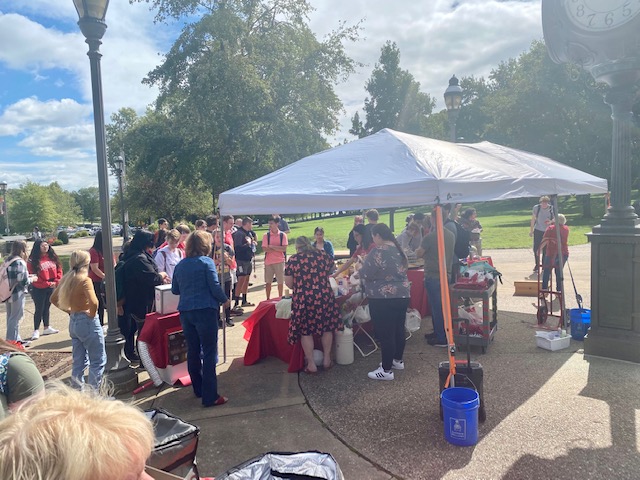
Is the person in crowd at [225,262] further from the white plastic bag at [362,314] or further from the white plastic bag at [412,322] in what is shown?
the white plastic bag at [412,322]

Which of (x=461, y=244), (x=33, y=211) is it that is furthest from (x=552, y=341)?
(x=33, y=211)

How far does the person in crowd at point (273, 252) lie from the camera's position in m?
9.17

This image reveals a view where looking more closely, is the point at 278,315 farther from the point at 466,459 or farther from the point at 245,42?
the point at 245,42

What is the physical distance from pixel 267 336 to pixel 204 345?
1668 millimetres

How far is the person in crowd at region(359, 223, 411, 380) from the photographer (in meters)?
4.99

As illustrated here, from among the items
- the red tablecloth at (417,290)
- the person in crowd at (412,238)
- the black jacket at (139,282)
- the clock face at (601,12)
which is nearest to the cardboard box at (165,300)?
the black jacket at (139,282)

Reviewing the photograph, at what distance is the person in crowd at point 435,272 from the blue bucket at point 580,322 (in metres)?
1.83

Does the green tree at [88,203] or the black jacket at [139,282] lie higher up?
the green tree at [88,203]

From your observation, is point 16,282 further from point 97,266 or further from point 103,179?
point 103,179

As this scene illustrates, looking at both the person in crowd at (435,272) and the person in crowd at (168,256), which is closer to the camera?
the person in crowd at (435,272)

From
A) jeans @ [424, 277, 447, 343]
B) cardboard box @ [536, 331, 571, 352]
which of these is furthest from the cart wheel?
jeans @ [424, 277, 447, 343]

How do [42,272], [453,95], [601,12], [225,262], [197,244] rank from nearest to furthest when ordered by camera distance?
[197,244] < [601,12] < [42,272] < [225,262] < [453,95]

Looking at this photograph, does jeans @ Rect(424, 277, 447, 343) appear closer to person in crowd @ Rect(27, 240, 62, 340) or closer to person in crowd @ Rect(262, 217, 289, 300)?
person in crowd @ Rect(262, 217, 289, 300)

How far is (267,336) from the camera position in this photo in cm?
611
